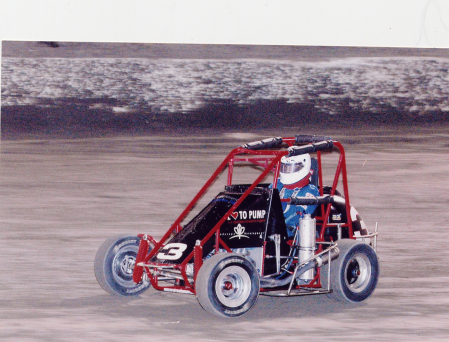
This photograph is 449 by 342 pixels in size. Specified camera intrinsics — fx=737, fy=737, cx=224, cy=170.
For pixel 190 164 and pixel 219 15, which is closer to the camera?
pixel 219 15

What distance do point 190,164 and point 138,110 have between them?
Answer: 1061mm

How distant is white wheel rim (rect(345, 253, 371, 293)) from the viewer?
634cm

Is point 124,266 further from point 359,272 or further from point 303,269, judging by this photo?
point 359,272

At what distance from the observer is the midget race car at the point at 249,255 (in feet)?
18.7

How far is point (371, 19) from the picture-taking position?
9508 mm

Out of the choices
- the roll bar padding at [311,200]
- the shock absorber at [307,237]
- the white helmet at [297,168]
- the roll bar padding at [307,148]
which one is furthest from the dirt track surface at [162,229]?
the roll bar padding at [307,148]

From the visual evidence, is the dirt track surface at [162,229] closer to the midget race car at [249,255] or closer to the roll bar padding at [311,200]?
the midget race car at [249,255]

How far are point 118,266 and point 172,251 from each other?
30.8 inches

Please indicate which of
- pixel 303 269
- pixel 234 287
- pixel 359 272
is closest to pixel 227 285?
pixel 234 287

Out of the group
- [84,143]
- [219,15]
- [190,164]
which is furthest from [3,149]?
[219,15]

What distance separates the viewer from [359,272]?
6.40 meters

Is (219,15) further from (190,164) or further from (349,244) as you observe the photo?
(349,244)

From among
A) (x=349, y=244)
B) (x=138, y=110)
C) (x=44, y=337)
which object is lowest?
(x=44, y=337)

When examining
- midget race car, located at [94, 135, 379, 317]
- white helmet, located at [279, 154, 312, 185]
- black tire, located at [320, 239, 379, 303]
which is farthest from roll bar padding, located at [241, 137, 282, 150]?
black tire, located at [320, 239, 379, 303]
